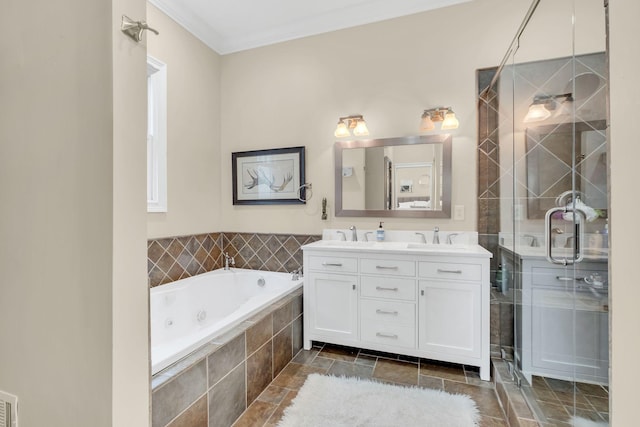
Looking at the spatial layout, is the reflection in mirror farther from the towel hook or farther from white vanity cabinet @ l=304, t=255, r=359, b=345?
the towel hook

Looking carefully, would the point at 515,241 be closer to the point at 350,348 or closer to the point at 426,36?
the point at 350,348

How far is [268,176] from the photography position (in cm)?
314

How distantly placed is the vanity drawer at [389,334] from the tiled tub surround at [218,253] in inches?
38.9

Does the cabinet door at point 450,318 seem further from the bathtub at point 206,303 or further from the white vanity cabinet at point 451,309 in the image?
the bathtub at point 206,303

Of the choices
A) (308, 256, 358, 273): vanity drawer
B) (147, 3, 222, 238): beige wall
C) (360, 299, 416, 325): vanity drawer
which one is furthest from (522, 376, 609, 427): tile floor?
(147, 3, 222, 238): beige wall

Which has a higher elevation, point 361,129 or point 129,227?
point 361,129

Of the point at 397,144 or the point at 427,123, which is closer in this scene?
the point at 427,123

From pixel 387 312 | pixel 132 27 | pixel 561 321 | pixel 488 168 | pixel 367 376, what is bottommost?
pixel 367 376

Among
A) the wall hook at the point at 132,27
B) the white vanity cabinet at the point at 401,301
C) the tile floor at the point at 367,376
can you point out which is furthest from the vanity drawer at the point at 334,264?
the wall hook at the point at 132,27

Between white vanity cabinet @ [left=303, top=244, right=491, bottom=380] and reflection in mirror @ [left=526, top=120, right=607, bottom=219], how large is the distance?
0.56 meters

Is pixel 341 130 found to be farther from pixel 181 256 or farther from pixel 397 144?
pixel 181 256

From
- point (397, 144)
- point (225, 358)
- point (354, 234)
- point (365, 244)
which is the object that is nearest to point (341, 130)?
point (397, 144)
